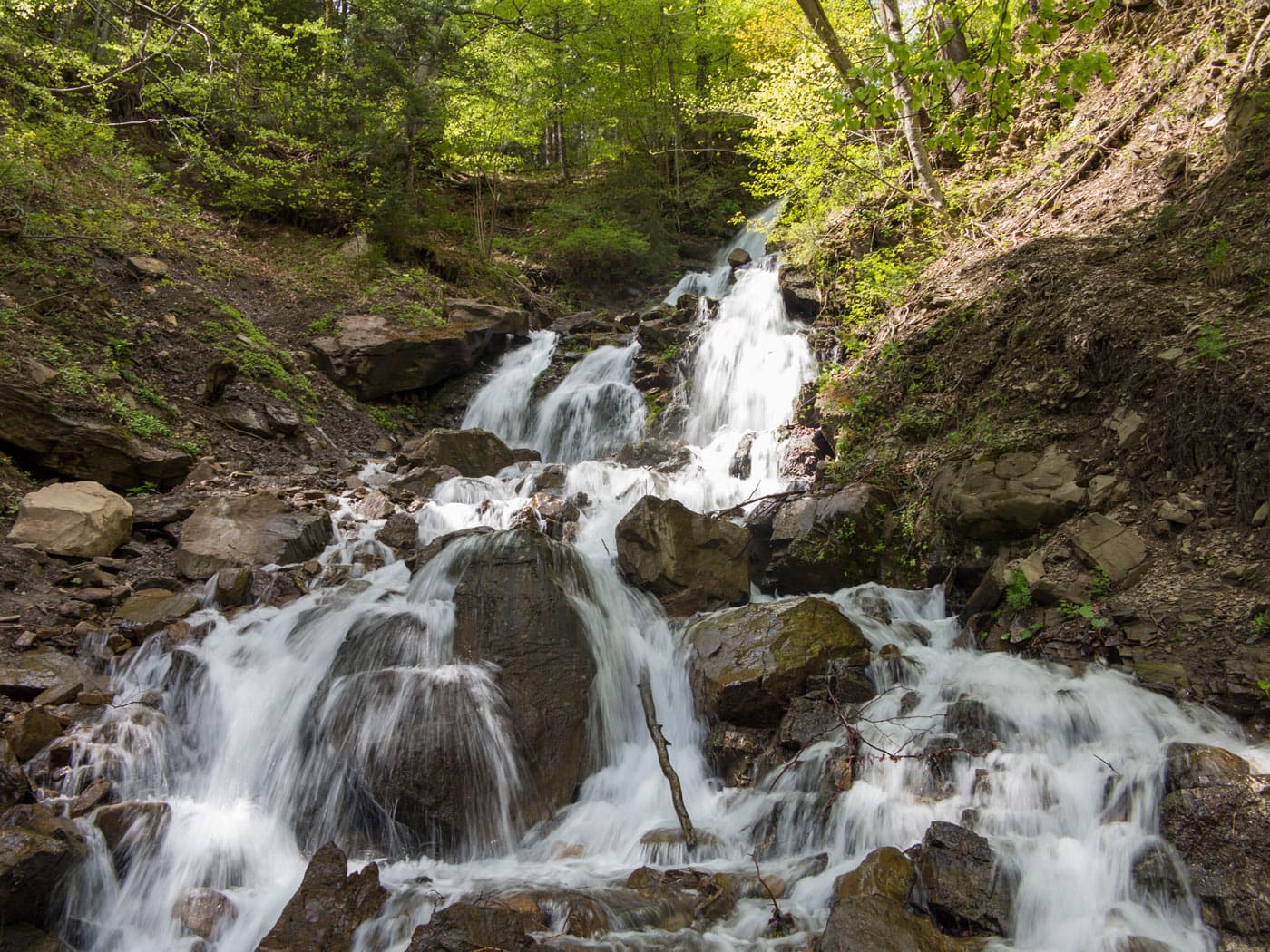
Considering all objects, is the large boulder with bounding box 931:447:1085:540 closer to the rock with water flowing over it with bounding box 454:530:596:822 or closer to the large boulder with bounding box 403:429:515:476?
the rock with water flowing over it with bounding box 454:530:596:822

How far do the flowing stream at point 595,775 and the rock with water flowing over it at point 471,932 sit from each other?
50 cm

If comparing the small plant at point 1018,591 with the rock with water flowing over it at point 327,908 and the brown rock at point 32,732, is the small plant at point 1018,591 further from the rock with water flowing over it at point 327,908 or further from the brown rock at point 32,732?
the brown rock at point 32,732

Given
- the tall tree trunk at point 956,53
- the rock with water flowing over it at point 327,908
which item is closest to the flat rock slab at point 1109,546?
the rock with water flowing over it at point 327,908

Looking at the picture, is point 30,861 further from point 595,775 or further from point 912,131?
point 912,131

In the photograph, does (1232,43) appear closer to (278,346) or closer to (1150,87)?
(1150,87)

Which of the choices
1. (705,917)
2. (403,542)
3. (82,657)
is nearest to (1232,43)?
(705,917)

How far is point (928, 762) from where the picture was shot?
4492 millimetres

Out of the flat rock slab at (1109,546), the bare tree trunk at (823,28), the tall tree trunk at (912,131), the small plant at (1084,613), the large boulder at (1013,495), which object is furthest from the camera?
the bare tree trunk at (823,28)

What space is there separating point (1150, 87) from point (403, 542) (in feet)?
33.0

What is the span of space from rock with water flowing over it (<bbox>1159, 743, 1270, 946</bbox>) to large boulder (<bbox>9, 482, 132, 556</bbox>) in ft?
27.9

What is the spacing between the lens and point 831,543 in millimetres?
7062

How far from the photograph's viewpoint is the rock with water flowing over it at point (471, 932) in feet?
10.9

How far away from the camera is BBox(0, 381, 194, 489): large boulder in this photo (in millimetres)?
7043

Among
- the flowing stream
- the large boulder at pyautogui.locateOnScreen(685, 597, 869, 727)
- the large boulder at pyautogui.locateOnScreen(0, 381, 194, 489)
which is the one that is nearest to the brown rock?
the flowing stream
